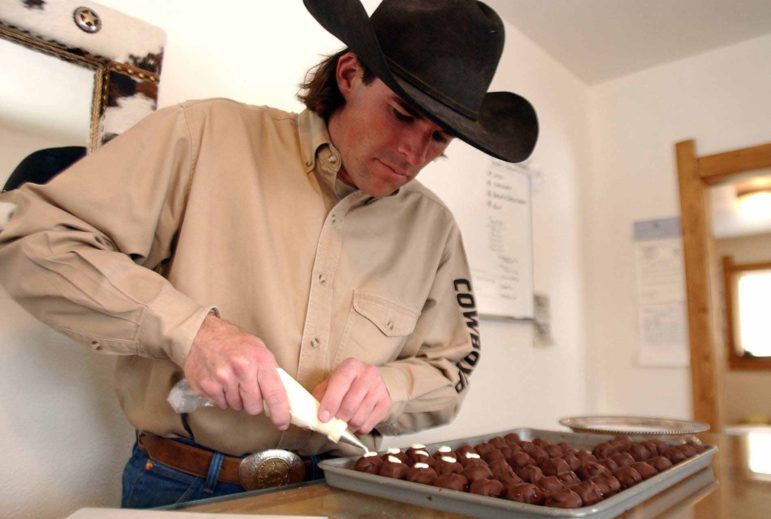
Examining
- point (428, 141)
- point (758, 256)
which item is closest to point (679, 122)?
point (428, 141)

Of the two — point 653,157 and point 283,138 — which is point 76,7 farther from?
point 653,157

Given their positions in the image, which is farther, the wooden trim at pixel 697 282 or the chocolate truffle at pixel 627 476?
the wooden trim at pixel 697 282

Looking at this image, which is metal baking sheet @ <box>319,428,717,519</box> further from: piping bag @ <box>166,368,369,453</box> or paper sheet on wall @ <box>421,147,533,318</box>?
paper sheet on wall @ <box>421,147,533,318</box>

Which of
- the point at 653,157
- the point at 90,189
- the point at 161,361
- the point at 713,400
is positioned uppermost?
the point at 653,157

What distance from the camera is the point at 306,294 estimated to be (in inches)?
39.3

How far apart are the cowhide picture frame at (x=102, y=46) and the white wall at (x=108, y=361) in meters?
0.08

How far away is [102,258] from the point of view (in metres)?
0.78

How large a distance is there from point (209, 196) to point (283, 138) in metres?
0.20

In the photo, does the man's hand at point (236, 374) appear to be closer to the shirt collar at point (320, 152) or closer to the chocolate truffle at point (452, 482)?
the chocolate truffle at point (452, 482)

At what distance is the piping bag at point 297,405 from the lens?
2.48ft

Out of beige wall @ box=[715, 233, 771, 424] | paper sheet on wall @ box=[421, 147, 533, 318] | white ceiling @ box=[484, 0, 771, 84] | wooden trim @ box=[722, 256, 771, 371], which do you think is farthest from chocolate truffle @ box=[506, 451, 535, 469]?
wooden trim @ box=[722, 256, 771, 371]

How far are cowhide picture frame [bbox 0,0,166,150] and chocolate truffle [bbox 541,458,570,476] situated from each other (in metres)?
0.96


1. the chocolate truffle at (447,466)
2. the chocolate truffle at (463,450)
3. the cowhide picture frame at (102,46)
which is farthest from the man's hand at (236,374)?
the cowhide picture frame at (102,46)

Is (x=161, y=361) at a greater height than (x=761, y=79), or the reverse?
(x=761, y=79)
